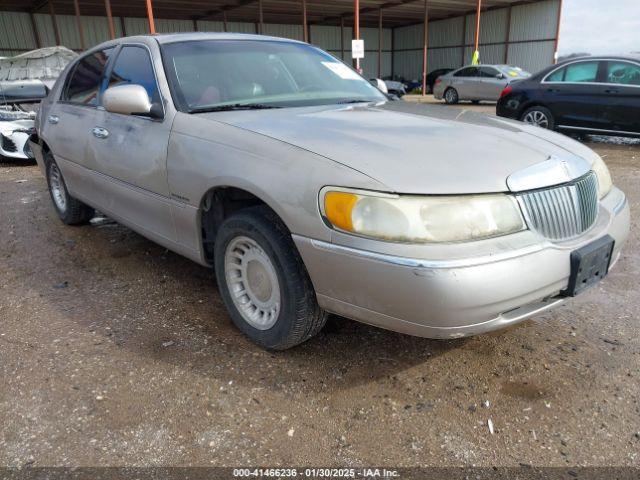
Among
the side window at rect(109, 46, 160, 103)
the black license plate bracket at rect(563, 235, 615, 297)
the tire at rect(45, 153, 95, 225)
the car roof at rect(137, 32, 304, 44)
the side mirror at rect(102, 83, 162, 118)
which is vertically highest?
the car roof at rect(137, 32, 304, 44)

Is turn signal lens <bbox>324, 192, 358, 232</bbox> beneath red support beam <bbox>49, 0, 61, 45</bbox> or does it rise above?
beneath

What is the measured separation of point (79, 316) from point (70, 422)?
3.45 ft

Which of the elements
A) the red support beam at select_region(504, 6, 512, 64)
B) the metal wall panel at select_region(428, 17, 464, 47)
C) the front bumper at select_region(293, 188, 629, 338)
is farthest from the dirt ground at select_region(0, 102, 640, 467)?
the metal wall panel at select_region(428, 17, 464, 47)

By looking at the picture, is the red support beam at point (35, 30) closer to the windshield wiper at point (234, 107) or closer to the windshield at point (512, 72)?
the windshield at point (512, 72)

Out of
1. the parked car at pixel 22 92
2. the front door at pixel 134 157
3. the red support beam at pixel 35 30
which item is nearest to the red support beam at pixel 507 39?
the red support beam at pixel 35 30

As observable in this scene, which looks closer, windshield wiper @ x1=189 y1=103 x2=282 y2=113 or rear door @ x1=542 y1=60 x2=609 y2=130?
windshield wiper @ x1=189 y1=103 x2=282 y2=113

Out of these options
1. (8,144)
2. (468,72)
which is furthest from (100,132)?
(468,72)

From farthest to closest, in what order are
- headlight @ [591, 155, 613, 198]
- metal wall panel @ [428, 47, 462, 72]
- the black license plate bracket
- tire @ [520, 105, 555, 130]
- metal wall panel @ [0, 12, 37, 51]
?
metal wall panel @ [428, 47, 462, 72]
metal wall panel @ [0, 12, 37, 51]
tire @ [520, 105, 555, 130]
headlight @ [591, 155, 613, 198]
the black license plate bracket

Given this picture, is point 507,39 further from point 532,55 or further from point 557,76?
point 557,76

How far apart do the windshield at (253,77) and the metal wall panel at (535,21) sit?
2635 centimetres

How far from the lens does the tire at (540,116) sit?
8867 millimetres

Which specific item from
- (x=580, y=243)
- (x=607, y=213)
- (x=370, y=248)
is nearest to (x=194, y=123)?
(x=370, y=248)

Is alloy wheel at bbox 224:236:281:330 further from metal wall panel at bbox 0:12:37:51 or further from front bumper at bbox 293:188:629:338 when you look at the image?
metal wall panel at bbox 0:12:37:51

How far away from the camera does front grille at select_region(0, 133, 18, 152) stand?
820 cm
